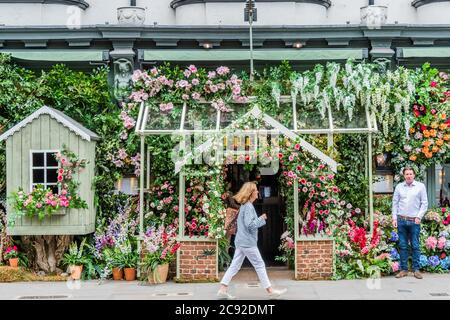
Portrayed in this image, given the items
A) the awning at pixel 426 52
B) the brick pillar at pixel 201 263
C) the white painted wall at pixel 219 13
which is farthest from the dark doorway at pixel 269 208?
the awning at pixel 426 52

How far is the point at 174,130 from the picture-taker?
1177 cm

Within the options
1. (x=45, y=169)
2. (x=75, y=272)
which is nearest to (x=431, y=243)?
(x=75, y=272)

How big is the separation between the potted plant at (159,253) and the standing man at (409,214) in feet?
12.4

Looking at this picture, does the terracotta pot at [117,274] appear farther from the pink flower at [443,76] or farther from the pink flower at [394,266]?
the pink flower at [443,76]

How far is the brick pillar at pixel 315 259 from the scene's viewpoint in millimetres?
11359

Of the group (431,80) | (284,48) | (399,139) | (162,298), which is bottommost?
(162,298)

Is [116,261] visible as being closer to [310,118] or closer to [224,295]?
[224,295]

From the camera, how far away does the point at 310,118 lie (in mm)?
12102

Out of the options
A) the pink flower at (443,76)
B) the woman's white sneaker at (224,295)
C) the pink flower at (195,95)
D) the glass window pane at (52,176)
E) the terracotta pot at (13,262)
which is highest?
the pink flower at (443,76)

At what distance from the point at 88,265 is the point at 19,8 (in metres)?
6.10
